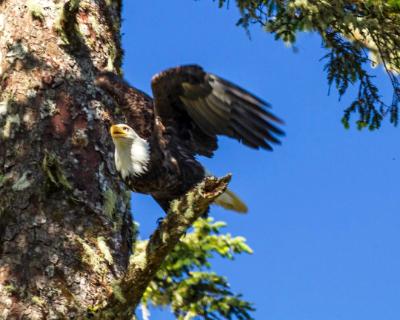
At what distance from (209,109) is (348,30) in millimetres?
1306

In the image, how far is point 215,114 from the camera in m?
6.12

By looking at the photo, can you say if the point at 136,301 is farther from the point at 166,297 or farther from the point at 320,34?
the point at 166,297

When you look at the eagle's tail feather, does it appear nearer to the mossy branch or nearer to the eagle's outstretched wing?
the eagle's outstretched wing

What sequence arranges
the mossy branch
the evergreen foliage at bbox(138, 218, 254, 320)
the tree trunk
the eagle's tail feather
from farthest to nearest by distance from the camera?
the evergreen foliage at bbox(138, 218, 254, 320) → the eagle's tail feather → the tree trunk → the mossy branch

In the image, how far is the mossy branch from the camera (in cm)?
403

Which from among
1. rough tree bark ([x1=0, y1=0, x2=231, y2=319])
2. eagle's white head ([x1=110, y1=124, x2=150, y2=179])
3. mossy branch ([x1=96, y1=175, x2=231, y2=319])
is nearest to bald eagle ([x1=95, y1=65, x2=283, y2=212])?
eagle's white head ([x1=110, y1=124, x2=150, y2=179])

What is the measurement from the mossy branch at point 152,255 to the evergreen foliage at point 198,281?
18.6ft

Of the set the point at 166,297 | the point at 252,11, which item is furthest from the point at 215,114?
the point at 166,297

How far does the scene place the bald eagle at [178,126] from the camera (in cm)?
576

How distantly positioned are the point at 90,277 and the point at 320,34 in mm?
3115

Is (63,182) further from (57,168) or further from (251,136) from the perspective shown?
(251,136)

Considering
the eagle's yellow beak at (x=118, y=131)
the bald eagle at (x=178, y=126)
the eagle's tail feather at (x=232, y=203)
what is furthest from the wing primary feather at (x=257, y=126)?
the eagle's tail feather at (x=232, y=203)

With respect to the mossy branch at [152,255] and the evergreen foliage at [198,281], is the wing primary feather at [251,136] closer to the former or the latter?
the mossy branch at [152,255]

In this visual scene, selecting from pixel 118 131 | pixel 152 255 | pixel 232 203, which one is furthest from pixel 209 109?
pixel 152 255
